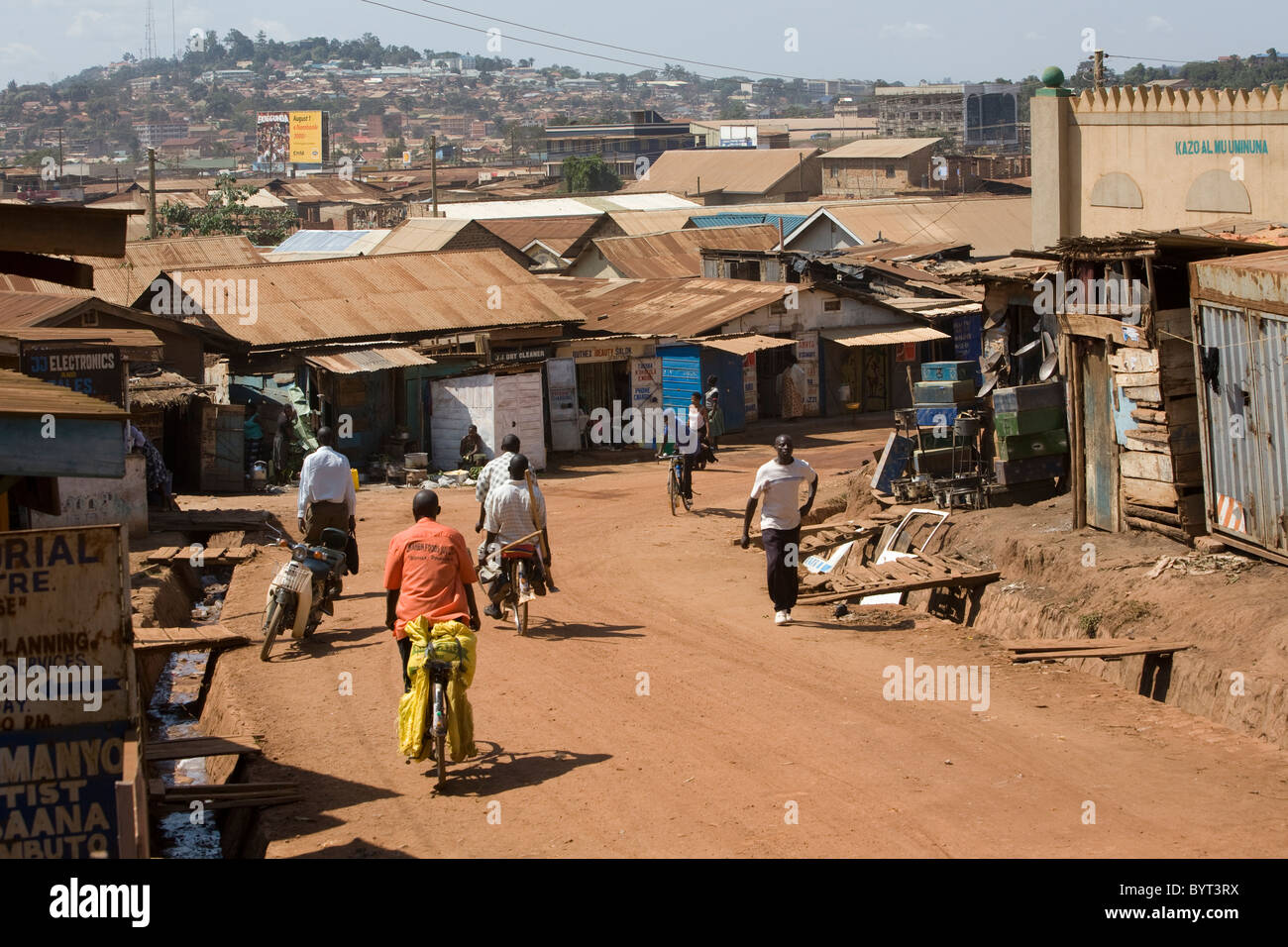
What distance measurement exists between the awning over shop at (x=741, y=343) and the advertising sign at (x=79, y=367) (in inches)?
560

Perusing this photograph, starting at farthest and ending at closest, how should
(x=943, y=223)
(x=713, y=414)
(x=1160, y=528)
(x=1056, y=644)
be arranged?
(x=943, y=223) < (x=713, y=414) < (x=1160, y=528) < (x=1056, y=644)

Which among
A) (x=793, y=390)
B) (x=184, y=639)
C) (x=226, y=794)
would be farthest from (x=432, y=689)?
(x=793, y=390)

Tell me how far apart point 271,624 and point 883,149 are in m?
70.8

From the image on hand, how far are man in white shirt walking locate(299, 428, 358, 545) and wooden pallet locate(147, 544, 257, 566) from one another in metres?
4.62

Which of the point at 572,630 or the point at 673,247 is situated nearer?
the point at 572,630

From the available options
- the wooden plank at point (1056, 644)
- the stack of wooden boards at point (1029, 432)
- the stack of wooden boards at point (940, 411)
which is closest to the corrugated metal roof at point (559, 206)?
the stack of wooden boards at point (940, 411)

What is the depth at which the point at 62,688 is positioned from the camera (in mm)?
6340

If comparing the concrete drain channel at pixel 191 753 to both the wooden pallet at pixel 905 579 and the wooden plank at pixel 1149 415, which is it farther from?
the wooden plank at pixel 1149 415

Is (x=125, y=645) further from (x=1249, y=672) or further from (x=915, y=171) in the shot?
(x=915, y=171)

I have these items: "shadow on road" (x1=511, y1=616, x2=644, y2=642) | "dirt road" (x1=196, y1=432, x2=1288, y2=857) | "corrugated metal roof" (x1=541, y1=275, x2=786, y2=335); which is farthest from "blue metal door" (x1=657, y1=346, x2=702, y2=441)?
"shadow on road" (x1=511, y1=616, x2=644, y2=642)

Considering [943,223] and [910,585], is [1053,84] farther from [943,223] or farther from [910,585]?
[943,223]

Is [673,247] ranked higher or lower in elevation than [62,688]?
higher

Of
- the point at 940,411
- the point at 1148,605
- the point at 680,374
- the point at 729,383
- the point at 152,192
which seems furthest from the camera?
the point at 152,192
